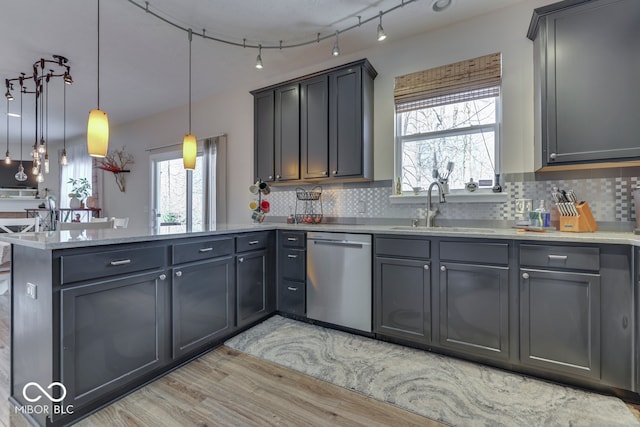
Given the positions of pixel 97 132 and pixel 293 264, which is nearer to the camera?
pixel 97 132

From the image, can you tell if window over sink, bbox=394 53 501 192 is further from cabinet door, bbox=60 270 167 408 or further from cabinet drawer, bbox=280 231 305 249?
cabinet door, bbox=60 270 167 408

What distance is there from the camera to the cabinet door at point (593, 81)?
1825 millimetres

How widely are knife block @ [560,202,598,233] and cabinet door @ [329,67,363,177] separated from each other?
163cm

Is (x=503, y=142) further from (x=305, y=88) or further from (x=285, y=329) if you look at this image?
(x=285, y=329)

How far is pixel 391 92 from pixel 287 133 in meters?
1.18

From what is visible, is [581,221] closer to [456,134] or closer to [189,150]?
[456,134]

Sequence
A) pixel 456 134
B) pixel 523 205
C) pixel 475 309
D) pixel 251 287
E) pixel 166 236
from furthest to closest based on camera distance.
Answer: pixel 456 134
pixel 251 287
pixel 523 205
pixel 475 309
pixel 166 236

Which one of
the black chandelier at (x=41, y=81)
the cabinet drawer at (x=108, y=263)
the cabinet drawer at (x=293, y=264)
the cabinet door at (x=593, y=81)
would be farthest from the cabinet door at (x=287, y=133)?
the black chandelier at (x=41, y=81)

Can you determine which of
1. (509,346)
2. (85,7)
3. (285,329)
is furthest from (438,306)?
(85,7)

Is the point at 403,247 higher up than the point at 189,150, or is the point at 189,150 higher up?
the point at 189,150

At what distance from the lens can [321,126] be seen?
2.96 meters

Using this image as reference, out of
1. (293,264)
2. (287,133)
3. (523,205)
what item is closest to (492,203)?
(523,205)

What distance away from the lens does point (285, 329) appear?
2.64 meters

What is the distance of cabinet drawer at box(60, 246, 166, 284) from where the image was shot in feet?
4.66
